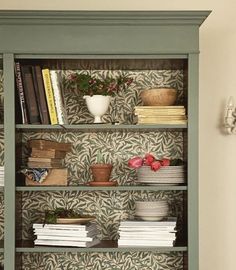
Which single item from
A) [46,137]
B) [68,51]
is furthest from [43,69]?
[46,137]

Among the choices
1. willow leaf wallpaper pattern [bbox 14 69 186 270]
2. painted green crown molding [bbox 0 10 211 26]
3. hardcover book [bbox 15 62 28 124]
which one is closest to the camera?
painted green crown molding [bbox 0 10 211 26]

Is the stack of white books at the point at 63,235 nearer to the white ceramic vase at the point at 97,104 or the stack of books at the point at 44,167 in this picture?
the stack of books at the point at 44,167

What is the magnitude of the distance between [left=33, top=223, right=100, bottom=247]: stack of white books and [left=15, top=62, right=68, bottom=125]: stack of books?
0.52 m

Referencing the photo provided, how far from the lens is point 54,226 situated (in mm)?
2953

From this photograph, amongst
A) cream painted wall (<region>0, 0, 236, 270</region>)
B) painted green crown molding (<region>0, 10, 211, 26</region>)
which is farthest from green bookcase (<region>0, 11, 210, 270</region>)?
cream painted wall (<region>0, 0, 236, 270</region>)

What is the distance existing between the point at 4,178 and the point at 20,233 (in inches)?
16.8

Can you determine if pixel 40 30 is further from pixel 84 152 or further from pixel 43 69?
pixel 84 152

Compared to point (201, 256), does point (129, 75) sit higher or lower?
higher

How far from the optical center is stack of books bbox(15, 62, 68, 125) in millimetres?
2928

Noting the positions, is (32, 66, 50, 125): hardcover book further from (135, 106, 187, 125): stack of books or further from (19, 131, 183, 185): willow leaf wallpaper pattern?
(135, 106, 187, 125): stack of books

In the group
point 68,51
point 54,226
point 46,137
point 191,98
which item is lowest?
point 54,226

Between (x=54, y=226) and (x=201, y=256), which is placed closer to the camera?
(x=54, y=226)

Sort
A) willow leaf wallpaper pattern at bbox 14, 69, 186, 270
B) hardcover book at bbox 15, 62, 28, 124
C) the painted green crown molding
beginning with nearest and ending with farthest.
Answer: the painted green crown molding
hardcover book at bbox 15, 62, 28, 124
willow leaf wallpaper pattern at bbox 14, 69, 186, 270

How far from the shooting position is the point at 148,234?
293cm
